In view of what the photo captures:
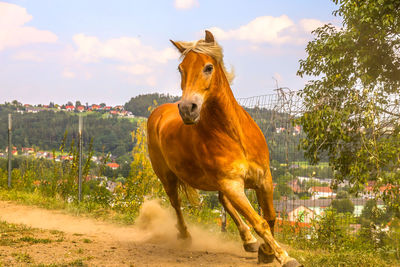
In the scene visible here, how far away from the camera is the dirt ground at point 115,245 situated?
4762mm

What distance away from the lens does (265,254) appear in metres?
4.51

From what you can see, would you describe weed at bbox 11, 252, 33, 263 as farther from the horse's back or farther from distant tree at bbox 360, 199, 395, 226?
distant tree at bbox 360, 199, 395, 226

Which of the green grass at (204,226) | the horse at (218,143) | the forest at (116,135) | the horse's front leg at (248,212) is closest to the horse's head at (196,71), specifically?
the horse at (218,143)

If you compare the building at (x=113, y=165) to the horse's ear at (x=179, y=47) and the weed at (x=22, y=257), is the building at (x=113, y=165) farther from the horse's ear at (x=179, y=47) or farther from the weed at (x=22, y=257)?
the horse's ear at (x=179, y=47)

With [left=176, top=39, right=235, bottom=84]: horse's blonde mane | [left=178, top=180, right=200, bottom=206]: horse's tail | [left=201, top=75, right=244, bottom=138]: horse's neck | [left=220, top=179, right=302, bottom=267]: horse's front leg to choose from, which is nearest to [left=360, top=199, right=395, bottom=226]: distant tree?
[left=178, top=180, right=200, bottom=206]: horse's tail

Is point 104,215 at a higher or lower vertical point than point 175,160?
lower

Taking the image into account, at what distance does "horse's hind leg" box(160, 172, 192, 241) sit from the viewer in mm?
6117

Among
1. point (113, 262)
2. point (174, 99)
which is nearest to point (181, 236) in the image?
point (113, 262)

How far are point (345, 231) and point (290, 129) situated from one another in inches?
81.9

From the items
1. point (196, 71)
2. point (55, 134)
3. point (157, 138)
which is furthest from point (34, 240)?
point (55, 134)

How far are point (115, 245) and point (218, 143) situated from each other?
279 centimetres

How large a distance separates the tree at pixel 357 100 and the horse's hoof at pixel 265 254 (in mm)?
2576

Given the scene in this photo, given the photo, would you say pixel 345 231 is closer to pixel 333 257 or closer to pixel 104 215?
pixel 333 257

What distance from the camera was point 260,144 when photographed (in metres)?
4.43
